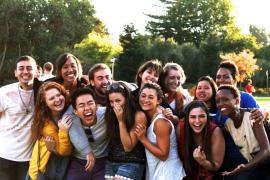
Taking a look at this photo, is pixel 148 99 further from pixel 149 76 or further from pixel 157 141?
pixel 149 76

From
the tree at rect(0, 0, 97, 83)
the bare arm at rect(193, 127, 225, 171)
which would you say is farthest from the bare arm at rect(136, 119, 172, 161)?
the tree at rect(0, 0, 97, 83)

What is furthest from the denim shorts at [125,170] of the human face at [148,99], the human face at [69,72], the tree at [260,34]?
the tree at [260,34]

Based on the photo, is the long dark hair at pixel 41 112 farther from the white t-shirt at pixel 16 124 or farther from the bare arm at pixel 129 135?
the bare arm at pixel 129 135

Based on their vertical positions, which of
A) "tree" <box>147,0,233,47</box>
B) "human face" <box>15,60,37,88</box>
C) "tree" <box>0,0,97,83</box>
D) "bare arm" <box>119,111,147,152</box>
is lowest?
"bare arm" <box>119,111,147,152</box>

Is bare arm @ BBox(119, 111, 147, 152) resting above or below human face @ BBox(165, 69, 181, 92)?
below

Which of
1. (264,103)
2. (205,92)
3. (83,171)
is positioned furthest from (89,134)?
(264,103)

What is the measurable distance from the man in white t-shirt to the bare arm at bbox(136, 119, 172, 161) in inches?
68.9

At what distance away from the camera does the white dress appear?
15.2ft

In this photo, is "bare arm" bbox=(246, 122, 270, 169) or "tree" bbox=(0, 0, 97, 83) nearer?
"bare arm" bbox=(246, 122, 270, 169)

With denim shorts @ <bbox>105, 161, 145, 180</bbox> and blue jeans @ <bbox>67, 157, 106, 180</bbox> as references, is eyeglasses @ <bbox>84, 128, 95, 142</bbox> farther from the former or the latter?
denim shorts @ <bbox>105, 161, 145, 180</bbox>

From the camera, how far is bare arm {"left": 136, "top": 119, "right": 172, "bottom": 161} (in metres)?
4.56

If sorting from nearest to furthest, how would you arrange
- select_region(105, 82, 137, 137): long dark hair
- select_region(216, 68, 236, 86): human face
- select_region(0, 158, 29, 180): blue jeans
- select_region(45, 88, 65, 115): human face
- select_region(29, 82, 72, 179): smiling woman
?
select_region(105, 82, 137, 137): long dark hair
select_region(29, 82, 72, 179): smiling woman
select_region(45, 88, 65, 115): human face
select_region(0, 158, 29, 180): blue jeans
select_region(216, 68, 236, 86): human face

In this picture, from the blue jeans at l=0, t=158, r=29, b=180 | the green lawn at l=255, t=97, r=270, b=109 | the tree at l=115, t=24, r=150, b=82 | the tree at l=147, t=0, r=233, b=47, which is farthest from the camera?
the tree at l=147, t=0, r=233, b=47

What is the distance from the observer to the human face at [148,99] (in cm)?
480
